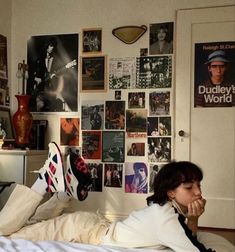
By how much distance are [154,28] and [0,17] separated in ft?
5.25

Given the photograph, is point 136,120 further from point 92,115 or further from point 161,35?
point 161,35

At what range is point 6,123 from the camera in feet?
13.1

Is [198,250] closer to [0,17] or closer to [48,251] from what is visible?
[48,251]

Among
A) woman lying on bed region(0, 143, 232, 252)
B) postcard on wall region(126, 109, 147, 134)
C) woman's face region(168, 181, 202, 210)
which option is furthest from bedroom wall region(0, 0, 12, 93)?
woman's face region(168, 181, 202, 210)

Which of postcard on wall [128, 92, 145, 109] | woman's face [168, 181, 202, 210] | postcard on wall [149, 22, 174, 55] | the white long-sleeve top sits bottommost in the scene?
the white long-sleeve top

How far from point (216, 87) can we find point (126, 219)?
2.29 m

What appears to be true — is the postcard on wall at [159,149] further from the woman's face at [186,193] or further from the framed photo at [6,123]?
the woman's face at [186,193]

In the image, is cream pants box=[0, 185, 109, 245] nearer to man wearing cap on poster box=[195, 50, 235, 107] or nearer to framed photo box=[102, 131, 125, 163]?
framed photo box=[102, 131, 125, 163]

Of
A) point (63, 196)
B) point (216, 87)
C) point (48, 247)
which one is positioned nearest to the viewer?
point (48, 247)

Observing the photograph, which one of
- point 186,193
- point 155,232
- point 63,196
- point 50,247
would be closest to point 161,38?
point 63,196

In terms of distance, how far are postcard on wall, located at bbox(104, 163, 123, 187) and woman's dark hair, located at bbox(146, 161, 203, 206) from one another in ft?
7.24

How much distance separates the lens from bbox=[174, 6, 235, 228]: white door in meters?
3.53

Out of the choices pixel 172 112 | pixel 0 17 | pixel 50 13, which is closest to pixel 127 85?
pixel 172 112

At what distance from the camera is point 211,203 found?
140 inches
